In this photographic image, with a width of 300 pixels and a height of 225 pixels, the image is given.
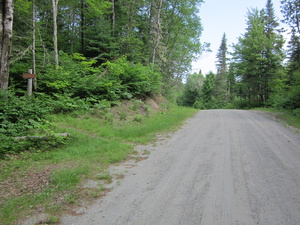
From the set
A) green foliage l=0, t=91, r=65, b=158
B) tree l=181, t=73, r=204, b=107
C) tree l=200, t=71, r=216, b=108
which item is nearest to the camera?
green foliage l=0, t=91, r=65, b=158

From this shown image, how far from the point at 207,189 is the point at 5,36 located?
7.54 metres

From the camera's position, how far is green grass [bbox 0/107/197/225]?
3.17 meters

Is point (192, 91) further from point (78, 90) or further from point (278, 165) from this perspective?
point (278, 165)

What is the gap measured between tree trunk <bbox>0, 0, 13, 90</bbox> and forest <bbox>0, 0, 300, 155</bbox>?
0.03 meters

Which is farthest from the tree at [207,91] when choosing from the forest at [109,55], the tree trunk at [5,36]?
the tree trunk at [5,36]

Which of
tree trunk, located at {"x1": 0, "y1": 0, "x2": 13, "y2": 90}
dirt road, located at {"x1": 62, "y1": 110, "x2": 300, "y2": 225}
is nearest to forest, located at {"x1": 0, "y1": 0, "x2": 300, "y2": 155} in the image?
tree trunk, located at {"x1": 0, "y1": 0, "x2": 13, "y2": 90}

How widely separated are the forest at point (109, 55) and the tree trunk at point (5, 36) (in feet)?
0.09

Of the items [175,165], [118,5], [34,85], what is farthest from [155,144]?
[118,5]

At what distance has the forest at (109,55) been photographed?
683cm

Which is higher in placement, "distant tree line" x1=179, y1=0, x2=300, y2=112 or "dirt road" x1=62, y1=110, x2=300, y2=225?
"distant tree line" x1=179, y1=0, x2=300, y2=112

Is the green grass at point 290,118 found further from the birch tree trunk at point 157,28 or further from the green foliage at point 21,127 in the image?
the green foliage at point 21,127

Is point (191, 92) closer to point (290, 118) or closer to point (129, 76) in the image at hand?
point (290, 118)

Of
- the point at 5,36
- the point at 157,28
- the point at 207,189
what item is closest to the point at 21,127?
the point at 5,36

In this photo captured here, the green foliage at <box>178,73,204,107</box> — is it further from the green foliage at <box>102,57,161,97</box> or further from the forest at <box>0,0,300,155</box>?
the green foliage at <box>102,57,161,97</box>
